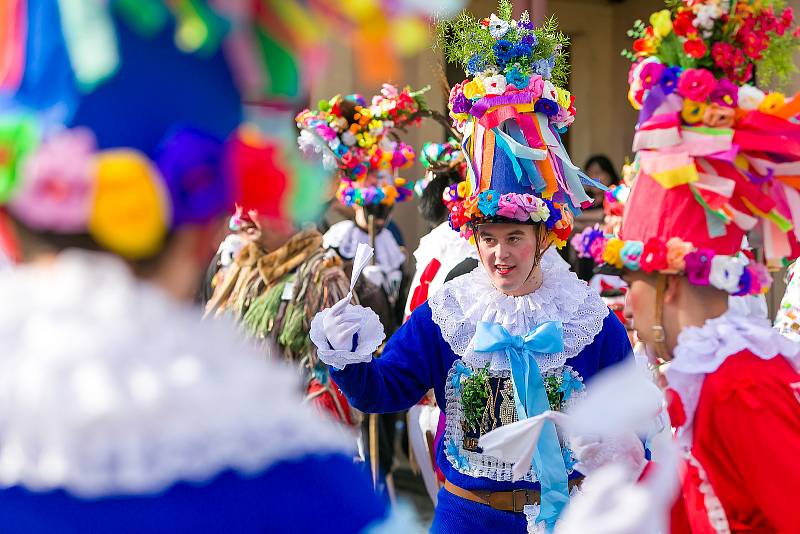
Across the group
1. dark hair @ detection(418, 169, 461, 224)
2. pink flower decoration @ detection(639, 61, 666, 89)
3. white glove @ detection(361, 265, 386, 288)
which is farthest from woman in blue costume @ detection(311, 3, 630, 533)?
white glove @ detection(361, 265, 386, 288)

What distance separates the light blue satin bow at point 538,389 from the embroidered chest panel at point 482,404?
0.04 metres

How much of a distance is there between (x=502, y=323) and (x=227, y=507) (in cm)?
199

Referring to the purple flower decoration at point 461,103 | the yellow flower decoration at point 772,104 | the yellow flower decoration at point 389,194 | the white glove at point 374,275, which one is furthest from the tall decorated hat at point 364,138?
the yellow flower decoration at point 772,104

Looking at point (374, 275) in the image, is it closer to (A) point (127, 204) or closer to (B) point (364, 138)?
(B) point (364, 138)

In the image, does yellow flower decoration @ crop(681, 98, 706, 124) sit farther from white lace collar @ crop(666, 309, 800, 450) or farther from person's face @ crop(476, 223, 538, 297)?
person's face @ crop(476, 223, 538, 297)

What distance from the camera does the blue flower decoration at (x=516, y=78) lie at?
10.4ft

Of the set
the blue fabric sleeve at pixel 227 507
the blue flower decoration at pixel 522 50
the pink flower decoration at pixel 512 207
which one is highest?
the blue flower decoration at pixel 522 50

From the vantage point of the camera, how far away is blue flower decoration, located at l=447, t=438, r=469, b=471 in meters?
2.92

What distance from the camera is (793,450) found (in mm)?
2059

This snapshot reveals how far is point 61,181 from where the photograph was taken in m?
1.05

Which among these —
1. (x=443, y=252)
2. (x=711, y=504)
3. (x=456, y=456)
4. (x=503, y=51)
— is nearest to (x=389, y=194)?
(x=443, y=252)

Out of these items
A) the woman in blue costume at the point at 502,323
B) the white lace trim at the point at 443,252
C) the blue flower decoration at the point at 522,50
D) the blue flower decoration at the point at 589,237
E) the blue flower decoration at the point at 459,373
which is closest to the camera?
the blue flower decoration at the point at 589,237

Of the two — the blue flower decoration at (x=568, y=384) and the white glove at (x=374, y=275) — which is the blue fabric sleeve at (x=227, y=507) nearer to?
the blue flower decoration at (x=568, y=384)

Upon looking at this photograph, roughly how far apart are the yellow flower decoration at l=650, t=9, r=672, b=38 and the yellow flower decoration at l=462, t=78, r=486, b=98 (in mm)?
946
